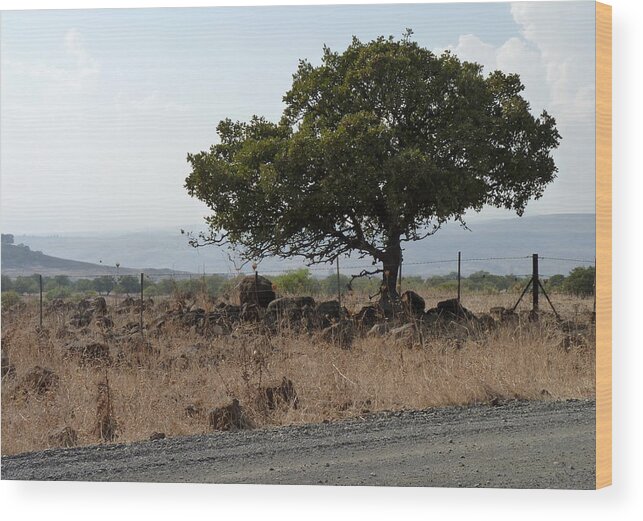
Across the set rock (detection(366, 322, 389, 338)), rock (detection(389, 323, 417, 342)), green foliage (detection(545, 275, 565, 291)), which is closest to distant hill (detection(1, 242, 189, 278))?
rock (detection(366, 322, 389, 338))

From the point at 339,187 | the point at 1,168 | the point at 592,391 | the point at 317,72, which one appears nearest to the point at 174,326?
the point at 339,187

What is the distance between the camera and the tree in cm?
1072

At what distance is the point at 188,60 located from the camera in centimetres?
794

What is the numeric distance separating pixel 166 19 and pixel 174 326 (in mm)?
5311

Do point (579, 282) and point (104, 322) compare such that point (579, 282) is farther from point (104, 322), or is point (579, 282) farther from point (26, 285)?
point (26, 285)

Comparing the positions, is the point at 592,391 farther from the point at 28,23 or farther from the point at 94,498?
the point at 28,23

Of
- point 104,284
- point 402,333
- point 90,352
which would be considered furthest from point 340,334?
point 104,284

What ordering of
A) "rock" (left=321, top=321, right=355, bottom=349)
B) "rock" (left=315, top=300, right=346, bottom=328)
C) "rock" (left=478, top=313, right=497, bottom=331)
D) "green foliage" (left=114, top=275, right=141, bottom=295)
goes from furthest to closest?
"green foliage" (left=114, top=275, right=141, bottom=295) < "rock" (left=315, top=300, right=346, bottom=328) < "rock" (left=478, top=313, right=497, bottom=331) < "rock" (left=321, top=321, right=355, bottom=349)

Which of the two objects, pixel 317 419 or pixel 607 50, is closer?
pixel 607 50

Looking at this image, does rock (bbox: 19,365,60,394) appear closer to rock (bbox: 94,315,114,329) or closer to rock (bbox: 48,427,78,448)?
rock (bbox: 48,427,78,448)

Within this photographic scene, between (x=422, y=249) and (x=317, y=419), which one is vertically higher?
(x=422, y=249)

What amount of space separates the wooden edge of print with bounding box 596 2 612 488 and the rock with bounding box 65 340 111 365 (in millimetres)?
4961

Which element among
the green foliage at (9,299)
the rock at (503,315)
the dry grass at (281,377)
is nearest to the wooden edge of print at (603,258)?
the dry grass at (281,377)

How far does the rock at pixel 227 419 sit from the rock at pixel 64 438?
1.04 m
